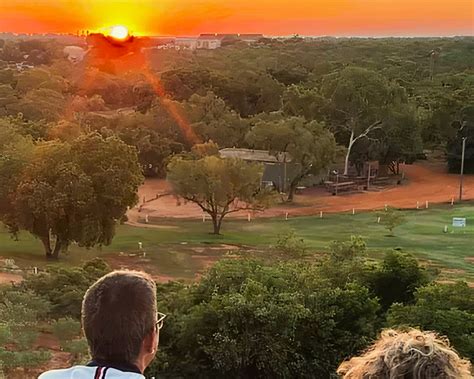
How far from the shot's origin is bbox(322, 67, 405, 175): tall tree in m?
38.3

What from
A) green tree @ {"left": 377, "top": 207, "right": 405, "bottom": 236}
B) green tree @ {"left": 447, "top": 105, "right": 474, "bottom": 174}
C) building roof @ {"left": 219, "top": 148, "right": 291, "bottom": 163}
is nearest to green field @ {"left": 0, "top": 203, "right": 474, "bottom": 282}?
green tree @ {"left": 377, "top": 207, "right": 405, "bottom": 236}

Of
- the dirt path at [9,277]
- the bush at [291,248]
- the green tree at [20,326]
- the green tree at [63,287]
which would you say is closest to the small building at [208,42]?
the bush at [291,248]

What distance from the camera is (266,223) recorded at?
27.2 meters

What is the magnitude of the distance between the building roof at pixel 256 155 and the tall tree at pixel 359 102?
5.88 meters

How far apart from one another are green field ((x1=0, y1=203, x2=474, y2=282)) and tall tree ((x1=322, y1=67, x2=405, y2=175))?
31.6 ft

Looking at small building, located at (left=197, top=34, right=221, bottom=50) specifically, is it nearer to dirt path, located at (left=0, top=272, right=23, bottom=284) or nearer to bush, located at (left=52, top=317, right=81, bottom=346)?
dirt path, located at (left=0, top=272, right=23, bottom=284)

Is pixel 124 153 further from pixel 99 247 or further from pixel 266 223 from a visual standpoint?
pixel 266 223

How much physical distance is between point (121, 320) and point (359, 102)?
37095 millimetres

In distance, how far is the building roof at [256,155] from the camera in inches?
1303

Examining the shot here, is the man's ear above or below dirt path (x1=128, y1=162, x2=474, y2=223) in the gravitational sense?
above

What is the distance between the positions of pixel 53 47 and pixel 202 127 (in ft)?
254

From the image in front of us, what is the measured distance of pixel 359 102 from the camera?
126ft

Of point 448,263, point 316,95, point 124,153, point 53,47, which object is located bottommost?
point 448,263

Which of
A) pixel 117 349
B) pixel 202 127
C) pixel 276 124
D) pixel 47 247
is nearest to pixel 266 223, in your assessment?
pixel 276 124
